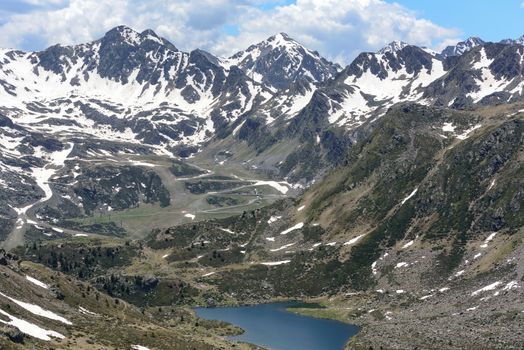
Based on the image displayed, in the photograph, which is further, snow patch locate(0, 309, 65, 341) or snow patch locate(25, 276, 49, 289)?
snow patch locate(25, 276, 49, 289)

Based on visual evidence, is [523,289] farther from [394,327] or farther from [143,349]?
[143,349]

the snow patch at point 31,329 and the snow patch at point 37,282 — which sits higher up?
the snow patch at point 37,282

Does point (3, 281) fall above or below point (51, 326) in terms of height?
above

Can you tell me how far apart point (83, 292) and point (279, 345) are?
181 ft

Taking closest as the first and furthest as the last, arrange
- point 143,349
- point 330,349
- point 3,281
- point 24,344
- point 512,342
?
point 24,344 → point 143,349 → point 3,281 → point 512,342 → point 330,349

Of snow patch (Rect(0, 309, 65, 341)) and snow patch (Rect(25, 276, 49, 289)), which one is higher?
snow patch (Rect(25, 276, 49, 289))

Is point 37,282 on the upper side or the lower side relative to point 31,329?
upper

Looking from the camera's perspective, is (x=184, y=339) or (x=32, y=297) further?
(x=184, y=339)

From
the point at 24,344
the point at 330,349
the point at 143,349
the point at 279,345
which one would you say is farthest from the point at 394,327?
the point at 24,344

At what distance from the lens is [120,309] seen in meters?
172

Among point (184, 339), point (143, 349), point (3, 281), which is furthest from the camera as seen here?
point (184, 339)

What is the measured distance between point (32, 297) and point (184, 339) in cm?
3360

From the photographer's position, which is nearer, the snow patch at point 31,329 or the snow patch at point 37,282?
the snow patch at point 31,329

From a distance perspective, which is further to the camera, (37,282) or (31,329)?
(37,282)
